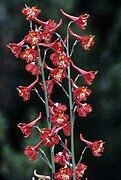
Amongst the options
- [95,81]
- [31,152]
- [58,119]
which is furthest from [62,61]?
[95,81]

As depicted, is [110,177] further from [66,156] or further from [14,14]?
[66,156]

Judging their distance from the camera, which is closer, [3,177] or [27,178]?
[27,178]

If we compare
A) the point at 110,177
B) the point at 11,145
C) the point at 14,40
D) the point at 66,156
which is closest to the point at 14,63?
the point at 14,40

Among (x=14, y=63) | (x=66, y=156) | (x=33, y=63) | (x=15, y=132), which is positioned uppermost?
(x=33, y=63)

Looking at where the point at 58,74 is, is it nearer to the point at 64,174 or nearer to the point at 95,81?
the point at 64,174

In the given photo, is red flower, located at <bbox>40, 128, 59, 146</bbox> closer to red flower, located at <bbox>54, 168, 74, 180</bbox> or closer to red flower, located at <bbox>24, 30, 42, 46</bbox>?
red flower, located at <bbox>54, 168, 74, 180</bbox>

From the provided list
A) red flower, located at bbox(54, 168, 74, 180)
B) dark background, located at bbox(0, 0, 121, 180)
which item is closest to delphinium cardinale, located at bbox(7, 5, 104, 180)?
red flower, located at bbox(54, 168, 74, 180)

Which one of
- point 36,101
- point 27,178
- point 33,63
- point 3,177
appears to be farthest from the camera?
point 36,101
